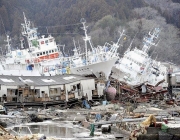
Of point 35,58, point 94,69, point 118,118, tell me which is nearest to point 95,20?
point 35,58

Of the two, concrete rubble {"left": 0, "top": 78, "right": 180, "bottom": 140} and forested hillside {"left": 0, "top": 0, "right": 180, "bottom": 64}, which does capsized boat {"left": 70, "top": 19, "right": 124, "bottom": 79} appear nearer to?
concrete rubble {"left": 0, "top": 78, "right": 180, "bottom": 140}

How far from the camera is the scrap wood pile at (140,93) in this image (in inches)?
1490

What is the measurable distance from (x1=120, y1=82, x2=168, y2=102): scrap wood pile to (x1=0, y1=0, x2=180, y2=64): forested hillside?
42125 millimetres

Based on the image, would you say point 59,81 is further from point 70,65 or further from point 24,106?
point 70,65

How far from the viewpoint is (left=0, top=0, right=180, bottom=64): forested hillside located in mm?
87062

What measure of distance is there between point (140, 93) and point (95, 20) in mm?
53461

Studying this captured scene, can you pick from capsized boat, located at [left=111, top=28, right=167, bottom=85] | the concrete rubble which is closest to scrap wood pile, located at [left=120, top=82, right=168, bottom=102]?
the concrete rubble

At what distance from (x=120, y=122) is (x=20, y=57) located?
2818 centimetres

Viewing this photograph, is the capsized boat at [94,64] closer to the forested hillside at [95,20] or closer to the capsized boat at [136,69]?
the capsized boat at [136,69]

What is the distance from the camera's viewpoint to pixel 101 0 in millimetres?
95375

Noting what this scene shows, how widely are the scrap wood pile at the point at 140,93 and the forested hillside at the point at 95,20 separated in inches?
1658

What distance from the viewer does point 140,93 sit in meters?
40.5

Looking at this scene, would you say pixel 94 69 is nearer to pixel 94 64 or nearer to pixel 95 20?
pixel 94 64

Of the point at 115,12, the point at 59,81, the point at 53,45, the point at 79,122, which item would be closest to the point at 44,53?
the point at 53,45
